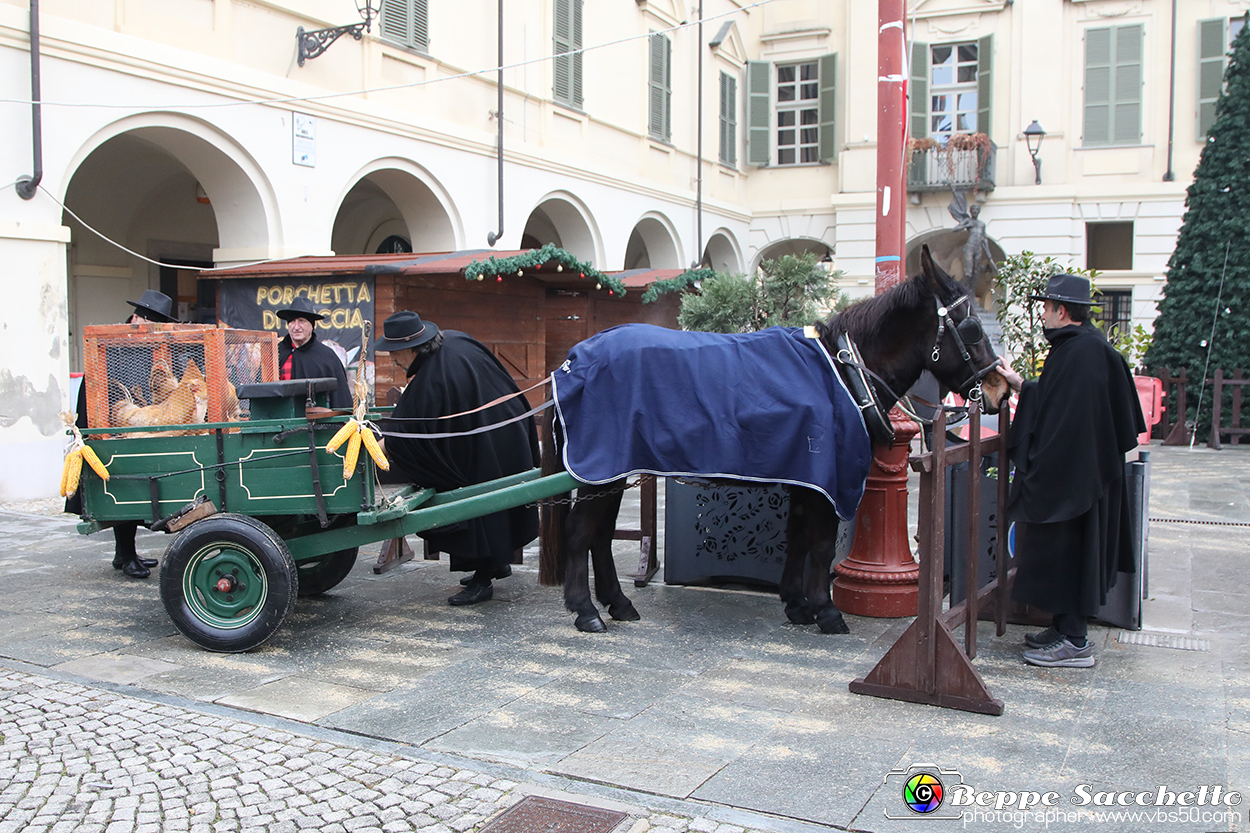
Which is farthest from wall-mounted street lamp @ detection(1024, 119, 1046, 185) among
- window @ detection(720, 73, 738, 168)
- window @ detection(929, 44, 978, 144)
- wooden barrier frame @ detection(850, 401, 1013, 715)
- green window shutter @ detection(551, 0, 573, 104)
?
wooden barrier frame @ detection(850, 401, 1013, 715)

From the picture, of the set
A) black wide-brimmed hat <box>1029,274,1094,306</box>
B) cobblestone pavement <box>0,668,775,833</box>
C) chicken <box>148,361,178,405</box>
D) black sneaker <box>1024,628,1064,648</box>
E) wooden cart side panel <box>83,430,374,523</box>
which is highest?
black wide-brimmed hat <box>1029,274,1094,306</box>

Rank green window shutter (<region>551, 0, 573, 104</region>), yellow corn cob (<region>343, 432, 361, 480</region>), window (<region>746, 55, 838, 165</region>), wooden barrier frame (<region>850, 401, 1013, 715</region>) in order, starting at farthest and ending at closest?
window (<region>746, 55, 838, 165</region>) → green window shutter (<region>551, 0, 573, 104</region>) → yellow corn cob (<region>343, 432, 361, 480</region>) → wooden barrier frame (<region>850, 401, 1013, 715</region>)

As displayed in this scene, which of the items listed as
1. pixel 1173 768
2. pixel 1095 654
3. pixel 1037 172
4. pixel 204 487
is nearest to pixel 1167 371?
pixel 1037 172

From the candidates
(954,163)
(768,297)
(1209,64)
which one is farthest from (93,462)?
(1209,64)

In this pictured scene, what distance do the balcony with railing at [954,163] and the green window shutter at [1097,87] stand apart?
5.73 ft

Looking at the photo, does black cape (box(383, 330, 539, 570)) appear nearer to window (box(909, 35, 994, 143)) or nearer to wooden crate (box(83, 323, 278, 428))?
wooden crate (box(83, 323, 278, 428))

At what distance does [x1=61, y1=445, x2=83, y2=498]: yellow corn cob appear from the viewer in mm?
4863

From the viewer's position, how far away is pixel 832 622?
16.8 ft

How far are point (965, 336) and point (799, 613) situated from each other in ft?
5.33

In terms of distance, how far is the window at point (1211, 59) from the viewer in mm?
18828

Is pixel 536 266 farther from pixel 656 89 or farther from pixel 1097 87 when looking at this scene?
pixel 1097 87

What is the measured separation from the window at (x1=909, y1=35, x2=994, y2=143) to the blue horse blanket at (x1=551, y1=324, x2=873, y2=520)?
17.2 meters

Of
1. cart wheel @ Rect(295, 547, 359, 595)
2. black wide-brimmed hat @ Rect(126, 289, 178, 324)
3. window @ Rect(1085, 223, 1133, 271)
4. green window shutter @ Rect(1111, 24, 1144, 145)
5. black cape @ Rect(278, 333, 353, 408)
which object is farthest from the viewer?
window @ Rect(1085, 223, 1133, 271)

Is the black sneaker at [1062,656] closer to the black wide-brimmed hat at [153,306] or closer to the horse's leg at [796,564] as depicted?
the horse's leg at [796,564]
